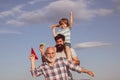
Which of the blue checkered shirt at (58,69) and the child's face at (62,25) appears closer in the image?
the blue checkered shirt at (58,69)

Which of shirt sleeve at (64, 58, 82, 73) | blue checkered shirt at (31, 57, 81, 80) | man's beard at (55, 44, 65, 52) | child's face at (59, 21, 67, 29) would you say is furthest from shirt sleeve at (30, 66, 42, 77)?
child's face at (59, 21, 67, 29)

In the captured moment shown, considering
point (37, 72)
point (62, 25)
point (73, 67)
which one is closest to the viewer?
point (73, 67)

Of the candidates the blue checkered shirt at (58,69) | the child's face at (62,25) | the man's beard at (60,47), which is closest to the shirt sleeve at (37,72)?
the blue checkered shirt at (58,69)

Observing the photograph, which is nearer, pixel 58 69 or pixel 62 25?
pixel 58 69

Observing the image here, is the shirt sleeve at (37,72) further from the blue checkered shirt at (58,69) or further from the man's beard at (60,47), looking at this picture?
the man's beard at (60,47)

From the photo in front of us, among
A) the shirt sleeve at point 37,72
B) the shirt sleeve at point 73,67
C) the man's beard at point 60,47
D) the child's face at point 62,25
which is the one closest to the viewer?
the shirt sleeve at point 73,67

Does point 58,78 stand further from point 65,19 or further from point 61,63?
point 65,19

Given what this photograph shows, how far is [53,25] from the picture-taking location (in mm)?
19375

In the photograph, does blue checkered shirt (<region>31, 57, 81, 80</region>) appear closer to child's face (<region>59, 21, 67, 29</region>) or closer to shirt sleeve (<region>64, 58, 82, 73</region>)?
shirt sleeve (<region>64, 58, 82, 73</region>)

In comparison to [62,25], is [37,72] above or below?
below

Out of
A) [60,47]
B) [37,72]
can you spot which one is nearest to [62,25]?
[60,47]

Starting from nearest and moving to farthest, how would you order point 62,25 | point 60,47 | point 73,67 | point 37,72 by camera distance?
point 73,67, point 37,72, point 60,47, point 62,25

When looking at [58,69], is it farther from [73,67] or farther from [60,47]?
[60,47]

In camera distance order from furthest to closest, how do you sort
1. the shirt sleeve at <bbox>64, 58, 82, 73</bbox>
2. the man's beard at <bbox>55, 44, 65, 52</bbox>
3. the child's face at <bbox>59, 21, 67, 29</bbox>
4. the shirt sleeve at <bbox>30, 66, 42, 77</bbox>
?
the child's face at <bbox>59, 21, 67, 29</bbox> → the man's beard at <bbox>55, 44, 65, 52</bbox> → the shirt sleeve at <bbox>30, 66, 42, 77</bbox> → the shirt sleeve at <bbox>64, 58, 82, 73</bbox>
